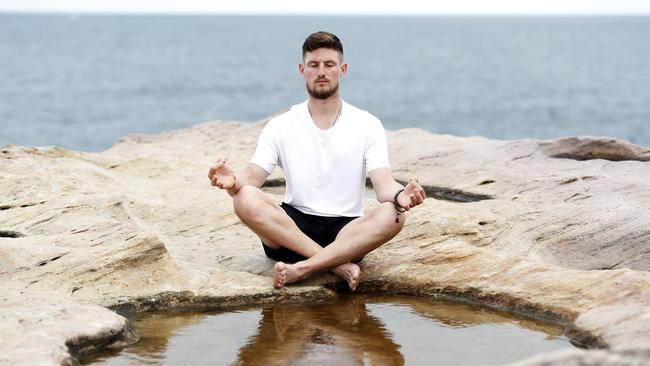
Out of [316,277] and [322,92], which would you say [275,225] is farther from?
[322,92]

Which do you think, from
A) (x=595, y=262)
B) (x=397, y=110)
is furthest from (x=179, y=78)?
(x=595, y=262)

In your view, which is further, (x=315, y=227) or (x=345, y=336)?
(x=315, y=227)

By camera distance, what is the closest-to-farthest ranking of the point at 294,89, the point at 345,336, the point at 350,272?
the point at 345,336
the point at 350,272
the point at 294,89

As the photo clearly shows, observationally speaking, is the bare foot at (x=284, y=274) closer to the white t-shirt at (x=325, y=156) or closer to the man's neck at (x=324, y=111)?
the white t-shirt at (x=325, y=156)

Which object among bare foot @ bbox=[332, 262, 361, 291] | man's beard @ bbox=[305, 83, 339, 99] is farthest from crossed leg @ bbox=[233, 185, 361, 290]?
man's beard @ bbox=[305, 83, 339, 99]

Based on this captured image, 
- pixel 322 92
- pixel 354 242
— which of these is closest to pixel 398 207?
pixel 354 242

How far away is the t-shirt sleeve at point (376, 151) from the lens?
7.05 meters

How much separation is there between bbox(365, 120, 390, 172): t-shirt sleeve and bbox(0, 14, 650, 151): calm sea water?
104 feet

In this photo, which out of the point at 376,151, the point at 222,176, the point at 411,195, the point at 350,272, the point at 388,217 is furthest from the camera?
the point at 376,151

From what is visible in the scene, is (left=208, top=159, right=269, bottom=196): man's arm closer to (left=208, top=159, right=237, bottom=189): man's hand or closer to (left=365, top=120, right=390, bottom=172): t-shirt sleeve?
(left=208, top=159, right=237, bottom=189): man's hand

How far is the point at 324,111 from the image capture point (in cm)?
717

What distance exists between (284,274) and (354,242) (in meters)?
0.53

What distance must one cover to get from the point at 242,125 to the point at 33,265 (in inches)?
268

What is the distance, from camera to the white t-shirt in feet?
23.2
